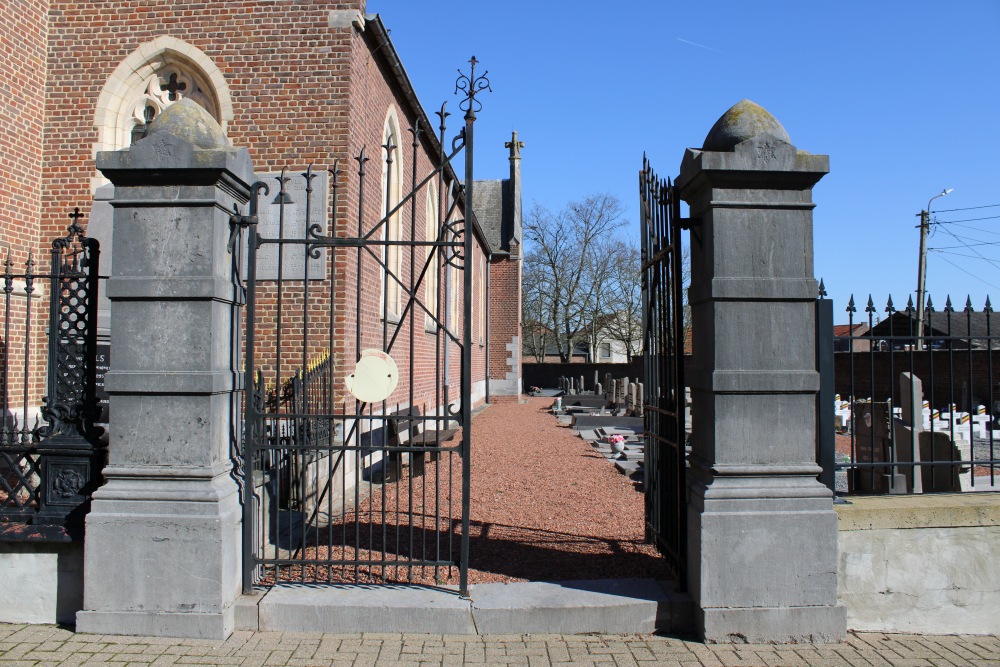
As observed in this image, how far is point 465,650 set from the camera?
411 cm

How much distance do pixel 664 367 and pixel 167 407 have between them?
3112 millimetres

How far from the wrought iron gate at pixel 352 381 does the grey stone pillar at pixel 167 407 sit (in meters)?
0.30

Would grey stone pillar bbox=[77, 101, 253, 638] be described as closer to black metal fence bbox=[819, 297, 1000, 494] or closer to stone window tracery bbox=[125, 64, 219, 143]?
black metal fence bbox=[819, 297, 1000, 494]

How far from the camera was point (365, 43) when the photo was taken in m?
10.0

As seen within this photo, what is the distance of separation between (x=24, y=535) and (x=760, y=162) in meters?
4.86

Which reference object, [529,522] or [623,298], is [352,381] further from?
[623,298]

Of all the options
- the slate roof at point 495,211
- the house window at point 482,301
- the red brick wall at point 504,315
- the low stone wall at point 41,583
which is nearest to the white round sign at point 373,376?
the low stone wall at point 41,583

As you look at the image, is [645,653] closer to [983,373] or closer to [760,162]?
[760,162]

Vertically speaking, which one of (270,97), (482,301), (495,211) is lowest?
(482,301)

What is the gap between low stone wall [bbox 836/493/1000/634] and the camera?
174 inches

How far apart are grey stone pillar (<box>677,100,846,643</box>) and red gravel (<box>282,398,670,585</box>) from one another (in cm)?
86

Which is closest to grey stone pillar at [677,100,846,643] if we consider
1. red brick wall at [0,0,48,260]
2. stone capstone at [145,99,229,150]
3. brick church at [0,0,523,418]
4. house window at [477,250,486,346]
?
stone capstone at [145,99,229,150]

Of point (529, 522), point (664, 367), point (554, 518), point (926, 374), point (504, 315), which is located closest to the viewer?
point (664, 367)

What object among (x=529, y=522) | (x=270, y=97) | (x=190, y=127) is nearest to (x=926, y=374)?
(x=529, y=522)
